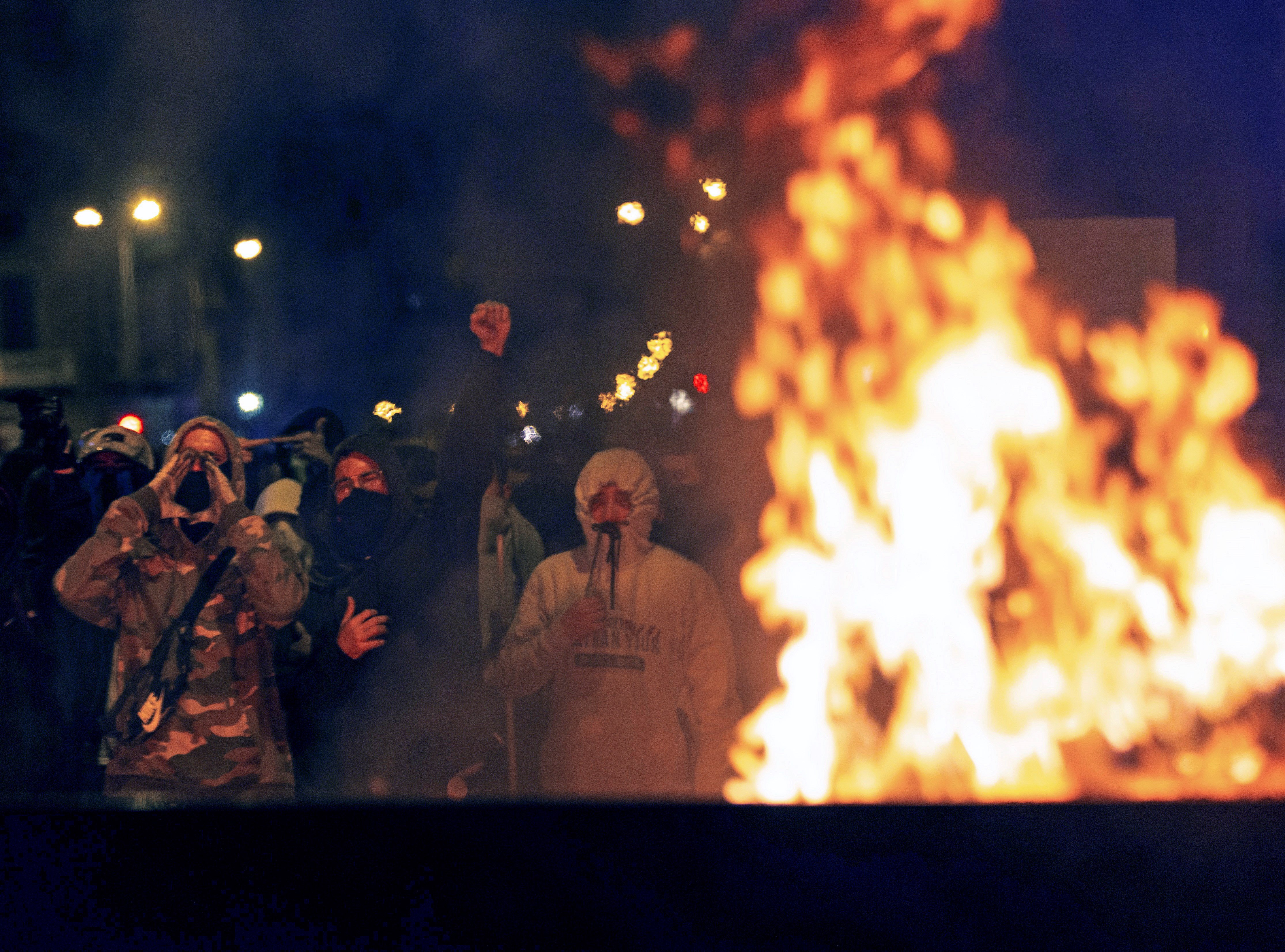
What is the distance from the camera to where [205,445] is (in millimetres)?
2789

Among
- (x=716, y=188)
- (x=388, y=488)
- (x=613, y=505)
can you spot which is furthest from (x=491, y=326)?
(x=716, y=188)

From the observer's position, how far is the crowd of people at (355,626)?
8.74 feet

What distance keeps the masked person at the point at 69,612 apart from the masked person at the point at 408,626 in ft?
2.24

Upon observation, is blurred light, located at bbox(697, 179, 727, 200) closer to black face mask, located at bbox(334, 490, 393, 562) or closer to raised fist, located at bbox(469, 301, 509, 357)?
raised fist, located at bbox(469, 301, 509, 357)

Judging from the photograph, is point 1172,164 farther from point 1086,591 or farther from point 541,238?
point 541,238

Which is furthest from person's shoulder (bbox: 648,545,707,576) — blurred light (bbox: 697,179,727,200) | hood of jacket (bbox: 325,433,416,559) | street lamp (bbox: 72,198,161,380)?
street lamp (bbox: 72,198,161,380)

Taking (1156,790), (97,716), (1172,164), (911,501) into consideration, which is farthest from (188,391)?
(1156,790)

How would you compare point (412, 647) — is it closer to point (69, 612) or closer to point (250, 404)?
point (69, 612)

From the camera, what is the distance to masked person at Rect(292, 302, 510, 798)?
3.01 meters

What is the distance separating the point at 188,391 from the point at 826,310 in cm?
599

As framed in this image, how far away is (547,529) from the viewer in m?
3.53

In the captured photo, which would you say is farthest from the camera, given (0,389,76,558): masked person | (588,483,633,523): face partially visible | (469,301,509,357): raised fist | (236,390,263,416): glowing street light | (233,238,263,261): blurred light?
(233,238,263,261): blurred light

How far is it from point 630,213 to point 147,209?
11.3 feet

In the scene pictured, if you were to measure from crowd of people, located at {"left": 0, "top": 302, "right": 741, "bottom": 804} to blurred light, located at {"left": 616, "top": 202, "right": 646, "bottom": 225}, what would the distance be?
5.27ft
